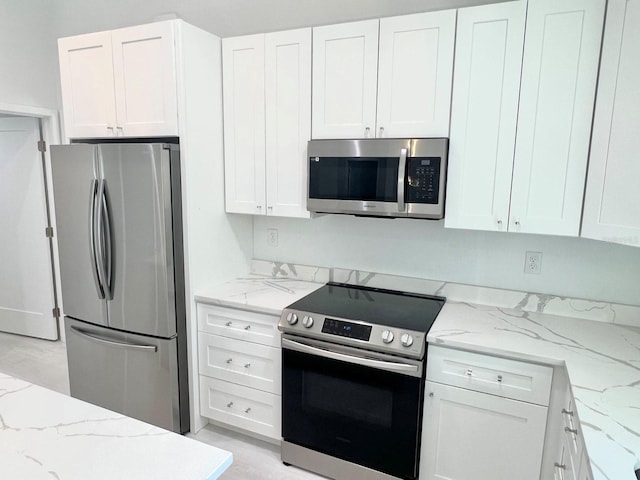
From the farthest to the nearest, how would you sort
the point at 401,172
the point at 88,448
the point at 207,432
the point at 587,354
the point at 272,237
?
1. the point at 272,237
2. the point at 207,432
3. the point at 401,172
4. the point at 587,354
5. the point at 88,448

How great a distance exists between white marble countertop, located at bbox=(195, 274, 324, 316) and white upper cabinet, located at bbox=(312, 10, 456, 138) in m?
0.98

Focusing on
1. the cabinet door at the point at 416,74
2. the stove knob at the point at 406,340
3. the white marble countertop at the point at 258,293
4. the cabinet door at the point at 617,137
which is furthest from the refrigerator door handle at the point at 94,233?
the cabinet door at the point at 617,137

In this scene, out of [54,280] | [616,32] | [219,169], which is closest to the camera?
[616,32]

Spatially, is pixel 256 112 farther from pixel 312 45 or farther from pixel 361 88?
pixel 361 88

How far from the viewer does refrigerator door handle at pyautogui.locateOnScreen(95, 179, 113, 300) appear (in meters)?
2.42

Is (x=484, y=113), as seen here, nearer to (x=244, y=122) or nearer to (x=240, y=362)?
(x=244, y=122)

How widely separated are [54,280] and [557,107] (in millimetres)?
4256

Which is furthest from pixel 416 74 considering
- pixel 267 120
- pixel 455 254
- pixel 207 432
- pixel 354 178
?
pixel 207 432

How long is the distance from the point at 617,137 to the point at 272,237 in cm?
207

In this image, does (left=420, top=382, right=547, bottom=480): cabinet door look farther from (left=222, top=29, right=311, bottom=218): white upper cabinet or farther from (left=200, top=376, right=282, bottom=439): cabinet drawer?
(left=222, top=29, right=311, bottom=218): white upper cabinet

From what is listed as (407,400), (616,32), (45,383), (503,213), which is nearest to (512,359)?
(407,400)

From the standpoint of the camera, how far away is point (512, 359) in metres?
1.82

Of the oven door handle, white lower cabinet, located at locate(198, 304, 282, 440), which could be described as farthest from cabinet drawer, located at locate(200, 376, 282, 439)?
the oven door handle

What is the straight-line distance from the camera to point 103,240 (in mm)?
2453
